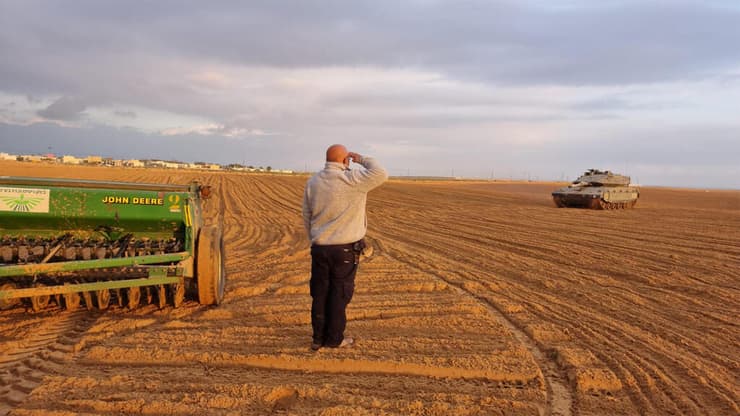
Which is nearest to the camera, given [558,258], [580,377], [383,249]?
[580,377]

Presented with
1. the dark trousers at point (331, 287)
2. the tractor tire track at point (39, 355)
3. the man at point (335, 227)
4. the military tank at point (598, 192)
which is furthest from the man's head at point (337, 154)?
the military tank at point (598, 192)

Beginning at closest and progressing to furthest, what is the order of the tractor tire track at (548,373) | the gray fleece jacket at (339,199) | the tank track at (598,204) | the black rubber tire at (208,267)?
1. the tractor tire track at (548,373)
2. the gray fleece jacket at (339,199)
3. the black rubber tire at (208,267)
4. the tank track at (598,204)

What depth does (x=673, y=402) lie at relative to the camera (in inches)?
151

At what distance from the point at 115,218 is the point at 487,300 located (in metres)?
4.41

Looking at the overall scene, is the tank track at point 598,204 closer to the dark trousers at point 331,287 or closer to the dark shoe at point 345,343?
the dark shoe at point 345,343

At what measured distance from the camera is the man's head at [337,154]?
4469 mm

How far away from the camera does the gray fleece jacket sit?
4418 millimetres

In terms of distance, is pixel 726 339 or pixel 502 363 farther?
pixel 726 339

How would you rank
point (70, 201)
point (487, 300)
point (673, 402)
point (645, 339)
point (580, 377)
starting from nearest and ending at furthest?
point (673, 402)
point (580, 377)
point (645, 339)
point (70, 201)
point (487, 300)

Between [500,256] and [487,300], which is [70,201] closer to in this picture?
[487,300]

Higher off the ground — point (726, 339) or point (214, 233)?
point (214, 233)

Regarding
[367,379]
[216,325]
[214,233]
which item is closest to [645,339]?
[367,379]

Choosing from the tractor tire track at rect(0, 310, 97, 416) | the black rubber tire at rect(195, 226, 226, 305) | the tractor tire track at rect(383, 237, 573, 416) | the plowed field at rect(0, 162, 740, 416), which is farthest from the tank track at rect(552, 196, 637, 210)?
the tractor tire track at rect(0, 310, 97, 416)

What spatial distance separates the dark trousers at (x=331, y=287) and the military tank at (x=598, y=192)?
2082 cm
